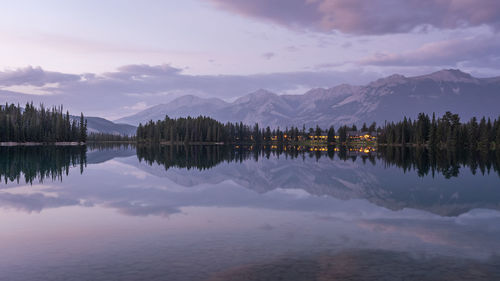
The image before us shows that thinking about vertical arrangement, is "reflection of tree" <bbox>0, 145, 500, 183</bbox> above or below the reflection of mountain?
above

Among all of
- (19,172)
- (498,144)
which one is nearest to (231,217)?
(19,172)

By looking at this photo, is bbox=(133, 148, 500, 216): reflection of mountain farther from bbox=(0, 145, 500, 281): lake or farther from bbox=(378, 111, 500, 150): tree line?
bbox=(378, 111, 500, 150): tree line

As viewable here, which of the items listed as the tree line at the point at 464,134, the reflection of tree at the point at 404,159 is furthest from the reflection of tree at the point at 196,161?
the tree line at the point at 464,134

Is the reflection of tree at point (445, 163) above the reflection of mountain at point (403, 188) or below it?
above

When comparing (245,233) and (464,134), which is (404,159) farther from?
(464,134)

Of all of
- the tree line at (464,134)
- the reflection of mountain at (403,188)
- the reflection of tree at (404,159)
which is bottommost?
the reflection of mountain at (403,188)

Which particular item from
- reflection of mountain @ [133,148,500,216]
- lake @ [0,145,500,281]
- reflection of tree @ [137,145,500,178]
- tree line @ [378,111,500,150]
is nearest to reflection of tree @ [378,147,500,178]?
reflection of tree @ [137,145,500,178]

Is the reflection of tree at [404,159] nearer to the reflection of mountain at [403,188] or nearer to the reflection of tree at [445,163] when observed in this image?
the reflection of tree at [445,163]

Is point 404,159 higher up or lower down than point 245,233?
higher up

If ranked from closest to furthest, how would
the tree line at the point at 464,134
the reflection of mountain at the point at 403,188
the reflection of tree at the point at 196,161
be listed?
the reflection of mountain at the point at 403,188 → the reflection of tree at the point at 196,161 → the tree line at the point at 464,134

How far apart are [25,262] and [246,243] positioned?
10.3 metres

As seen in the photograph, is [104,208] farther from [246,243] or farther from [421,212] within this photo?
[421,212]

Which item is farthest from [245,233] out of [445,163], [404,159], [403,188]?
[404,159]

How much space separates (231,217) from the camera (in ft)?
91.9
